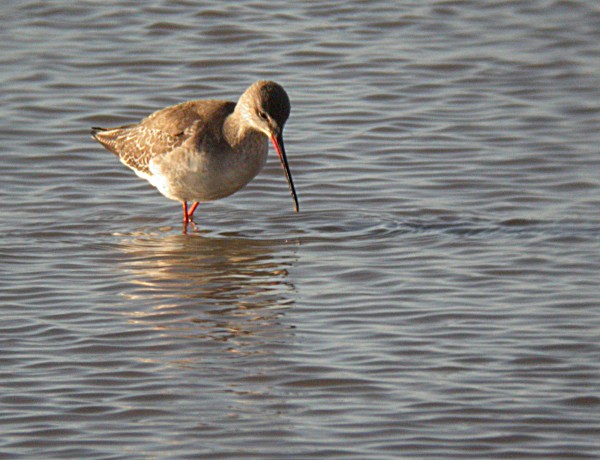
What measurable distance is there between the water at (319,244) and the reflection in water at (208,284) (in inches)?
1.0

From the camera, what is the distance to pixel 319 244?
34.1 feet

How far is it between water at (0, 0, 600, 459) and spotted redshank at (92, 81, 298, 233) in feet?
1.45

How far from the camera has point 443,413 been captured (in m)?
7.10

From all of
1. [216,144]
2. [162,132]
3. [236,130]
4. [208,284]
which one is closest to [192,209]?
[162,132]

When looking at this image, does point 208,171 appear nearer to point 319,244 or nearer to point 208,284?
point 319,244

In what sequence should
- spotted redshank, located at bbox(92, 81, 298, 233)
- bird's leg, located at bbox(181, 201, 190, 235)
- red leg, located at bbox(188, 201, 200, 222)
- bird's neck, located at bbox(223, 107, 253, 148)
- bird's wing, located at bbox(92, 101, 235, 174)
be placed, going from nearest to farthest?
1. spotted redshank, located at bbox(92, 81, 298, 233)
2. bird's neck, located at bbox(223, 107, 253, 148)
3. bird's wing, located at bbox(92, 101, 235, 174)
4. bird's leg, located at bbox(181, 201, 190, 235)
5. red leg, located at bbox(188, 201, 200, 222)

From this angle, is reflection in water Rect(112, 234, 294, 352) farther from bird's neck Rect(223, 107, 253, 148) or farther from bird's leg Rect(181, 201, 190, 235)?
bird's neck Rect(223, 107, 253, 148)

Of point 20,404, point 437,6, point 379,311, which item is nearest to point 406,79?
point 437,6

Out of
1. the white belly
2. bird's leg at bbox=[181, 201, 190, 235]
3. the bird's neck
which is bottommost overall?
bird's leg at bbox=[181, 201, 190, 235]

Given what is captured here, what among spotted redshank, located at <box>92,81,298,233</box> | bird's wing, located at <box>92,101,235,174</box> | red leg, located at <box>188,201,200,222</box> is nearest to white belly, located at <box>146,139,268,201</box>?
spotted redshank, located at <box>92,81,298,233</box>

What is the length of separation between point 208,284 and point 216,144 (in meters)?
1.51

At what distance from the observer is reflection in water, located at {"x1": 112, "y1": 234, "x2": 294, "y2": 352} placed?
8666 mm

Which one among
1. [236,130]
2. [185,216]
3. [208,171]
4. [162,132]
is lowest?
[185,216]

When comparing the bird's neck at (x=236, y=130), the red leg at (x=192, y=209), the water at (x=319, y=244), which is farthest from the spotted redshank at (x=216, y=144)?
the water at (x=319, y=244)
